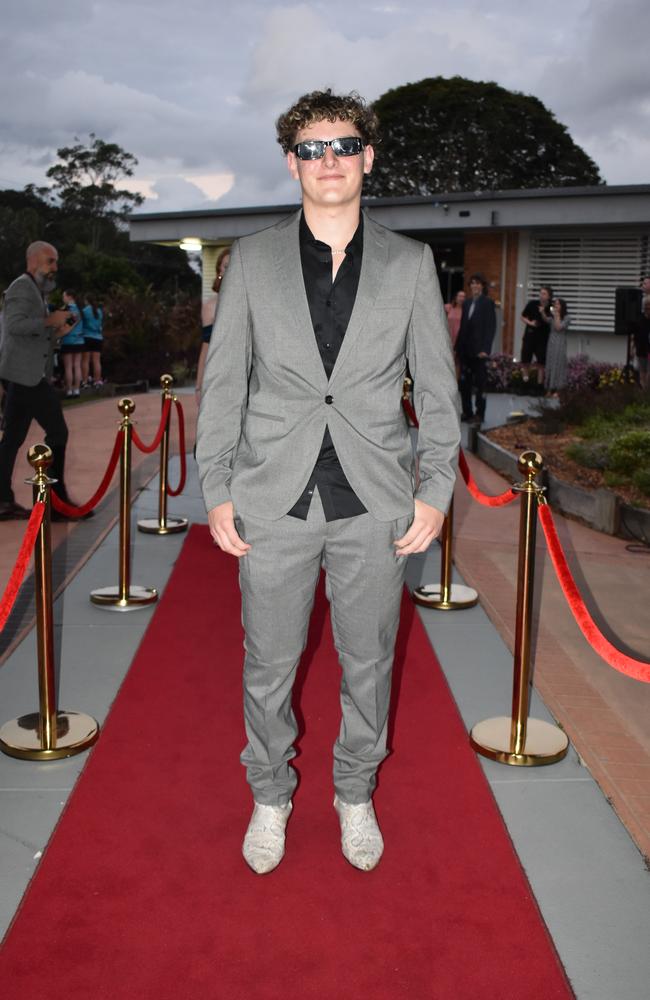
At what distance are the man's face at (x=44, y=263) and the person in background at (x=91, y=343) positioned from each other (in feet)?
37.4

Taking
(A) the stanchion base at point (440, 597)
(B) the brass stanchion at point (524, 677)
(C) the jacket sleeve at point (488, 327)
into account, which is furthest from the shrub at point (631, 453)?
(B) the brass stanchion at point (524, 677)

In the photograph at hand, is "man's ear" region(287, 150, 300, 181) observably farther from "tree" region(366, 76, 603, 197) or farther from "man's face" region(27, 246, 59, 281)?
"tree" region(366, 76, 603, 197)

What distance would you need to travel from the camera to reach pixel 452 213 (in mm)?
23453

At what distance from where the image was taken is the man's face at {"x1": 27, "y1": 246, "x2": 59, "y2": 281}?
25.3 feet

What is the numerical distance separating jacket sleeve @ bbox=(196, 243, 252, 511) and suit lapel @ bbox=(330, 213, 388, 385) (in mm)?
280

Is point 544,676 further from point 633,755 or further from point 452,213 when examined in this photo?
point 452,213

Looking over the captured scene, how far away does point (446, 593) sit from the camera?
625cm

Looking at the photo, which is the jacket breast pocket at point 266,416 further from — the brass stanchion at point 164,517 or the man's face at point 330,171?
the brass stanchion at point 164,517

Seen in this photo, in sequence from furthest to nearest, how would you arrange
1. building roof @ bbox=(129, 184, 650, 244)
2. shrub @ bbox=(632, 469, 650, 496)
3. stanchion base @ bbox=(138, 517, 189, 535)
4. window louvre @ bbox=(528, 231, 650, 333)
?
window louvre @ bbox=(528, 231, 650, 333) → building roof @ bbox=(129, 184, 650, 244) → shrub @ bbox=(632, 469, 650, 496) → stanchion base @ bbox=(138, 517, 189, 535)

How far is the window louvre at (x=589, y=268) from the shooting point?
73.4 ft

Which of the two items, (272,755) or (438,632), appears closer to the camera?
(272,755)

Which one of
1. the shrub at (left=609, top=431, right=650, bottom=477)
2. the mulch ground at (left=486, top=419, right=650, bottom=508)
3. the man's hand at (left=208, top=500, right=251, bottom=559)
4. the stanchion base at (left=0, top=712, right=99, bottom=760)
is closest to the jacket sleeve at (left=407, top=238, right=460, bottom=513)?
the man's hand at (left=208, top=500, right=251, bottom=559)

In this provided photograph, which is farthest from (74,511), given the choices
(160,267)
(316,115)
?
(160,267)

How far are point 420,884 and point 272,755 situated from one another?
612 millimetres
